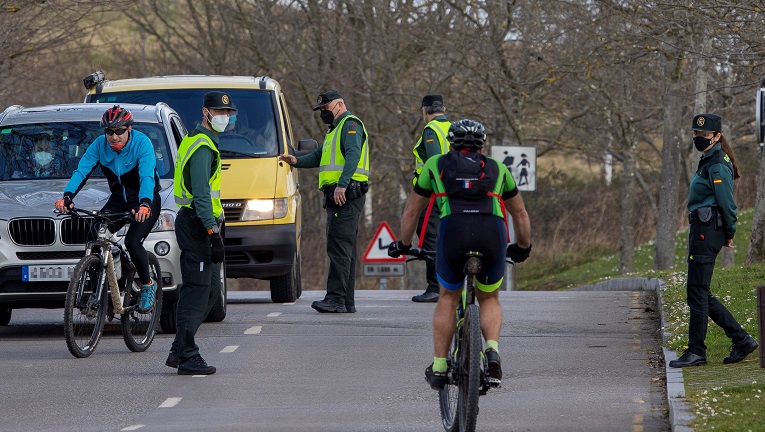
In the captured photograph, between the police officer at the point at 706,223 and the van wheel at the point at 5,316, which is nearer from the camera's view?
the police officer at the point at 706,223

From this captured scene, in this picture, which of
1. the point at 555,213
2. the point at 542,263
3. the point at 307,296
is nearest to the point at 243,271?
the point at 307,296

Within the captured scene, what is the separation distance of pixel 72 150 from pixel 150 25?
23397 millimetres

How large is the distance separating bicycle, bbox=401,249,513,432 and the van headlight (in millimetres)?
7212

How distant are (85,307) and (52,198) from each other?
1.44 m

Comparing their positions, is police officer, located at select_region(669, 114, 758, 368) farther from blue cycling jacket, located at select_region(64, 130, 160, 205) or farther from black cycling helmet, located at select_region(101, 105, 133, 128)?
black cycling helmet, located at select_region(101, 105, 133, 128)

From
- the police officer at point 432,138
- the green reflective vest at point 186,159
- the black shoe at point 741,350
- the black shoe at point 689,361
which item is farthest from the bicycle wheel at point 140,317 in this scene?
the black shoe at point 741,350

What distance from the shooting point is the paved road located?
882 centimetres

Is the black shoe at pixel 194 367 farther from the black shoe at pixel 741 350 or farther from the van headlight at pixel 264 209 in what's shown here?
the van headlight at pixel 264 209

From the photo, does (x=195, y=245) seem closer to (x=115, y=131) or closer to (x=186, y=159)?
(x=186, y=159)

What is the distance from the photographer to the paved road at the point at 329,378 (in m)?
8.82

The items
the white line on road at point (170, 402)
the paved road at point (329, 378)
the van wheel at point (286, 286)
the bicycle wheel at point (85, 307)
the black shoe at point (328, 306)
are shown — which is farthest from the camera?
the van wheel at point (286, 286)

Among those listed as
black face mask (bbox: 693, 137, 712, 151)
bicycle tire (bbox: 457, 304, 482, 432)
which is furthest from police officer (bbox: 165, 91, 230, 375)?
black face mask (bbox: 693, 137, 712, 151)

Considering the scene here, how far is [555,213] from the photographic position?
45188 mm

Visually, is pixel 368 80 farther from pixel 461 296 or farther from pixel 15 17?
pixel 461 296
